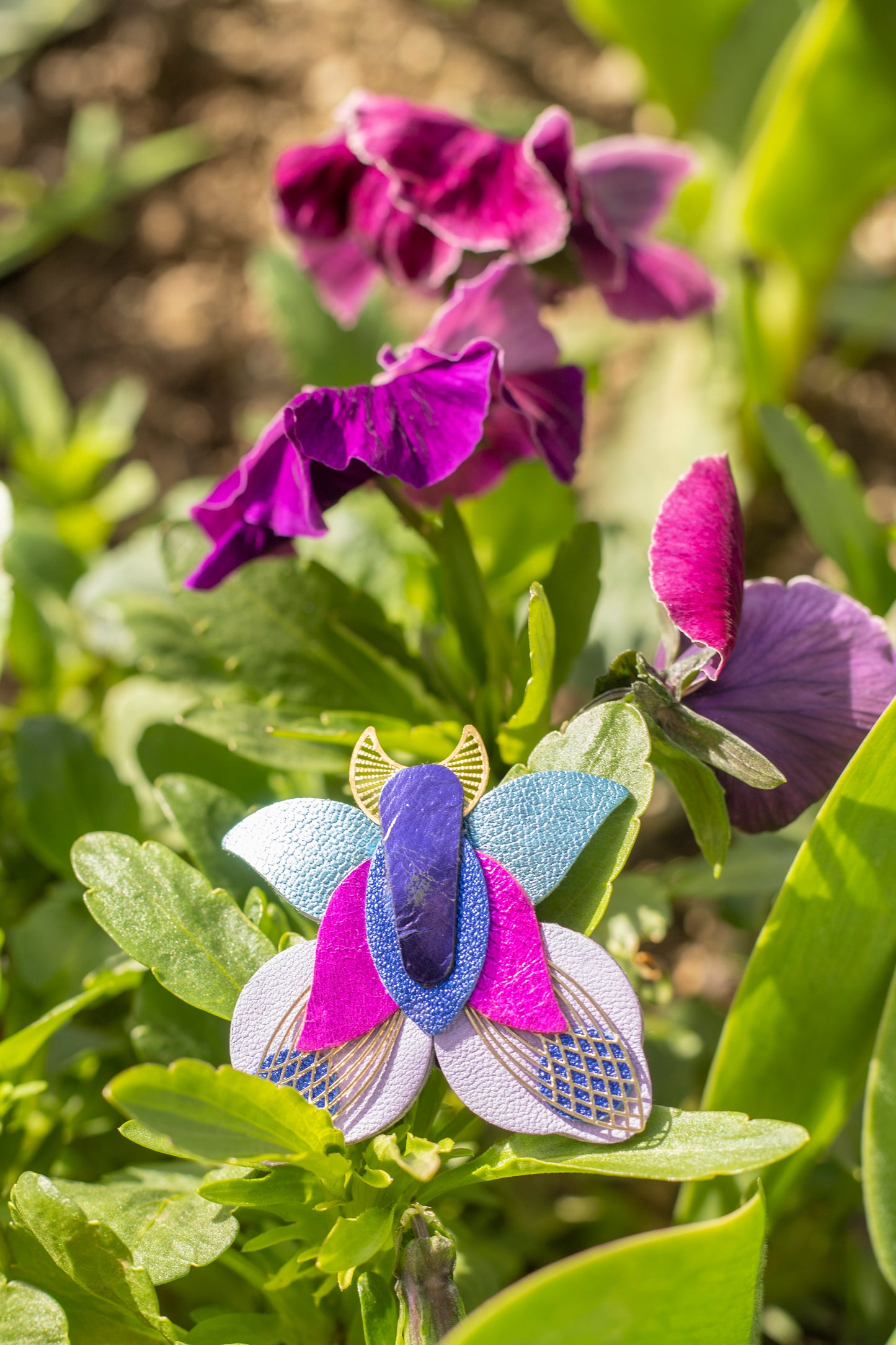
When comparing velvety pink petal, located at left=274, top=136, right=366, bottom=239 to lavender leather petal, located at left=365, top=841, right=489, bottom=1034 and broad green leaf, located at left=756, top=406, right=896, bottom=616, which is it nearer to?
broad green leaf, located at left=756, top=406, right=896, bottom=616

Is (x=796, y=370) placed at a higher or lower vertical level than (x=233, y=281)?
Answer: lower

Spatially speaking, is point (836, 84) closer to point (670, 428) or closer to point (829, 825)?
point (670, 428)

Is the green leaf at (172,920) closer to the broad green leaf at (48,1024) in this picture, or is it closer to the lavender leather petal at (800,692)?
the broad green leaf at (48,1024)

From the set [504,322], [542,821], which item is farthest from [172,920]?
[504,322]

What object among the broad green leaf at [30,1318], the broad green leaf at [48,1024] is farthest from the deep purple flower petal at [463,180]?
the broad green leaf at [30,1318]

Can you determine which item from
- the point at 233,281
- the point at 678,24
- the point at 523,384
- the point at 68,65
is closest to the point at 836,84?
the point at 678,24

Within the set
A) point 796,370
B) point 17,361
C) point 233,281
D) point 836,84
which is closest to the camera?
point 836,84
